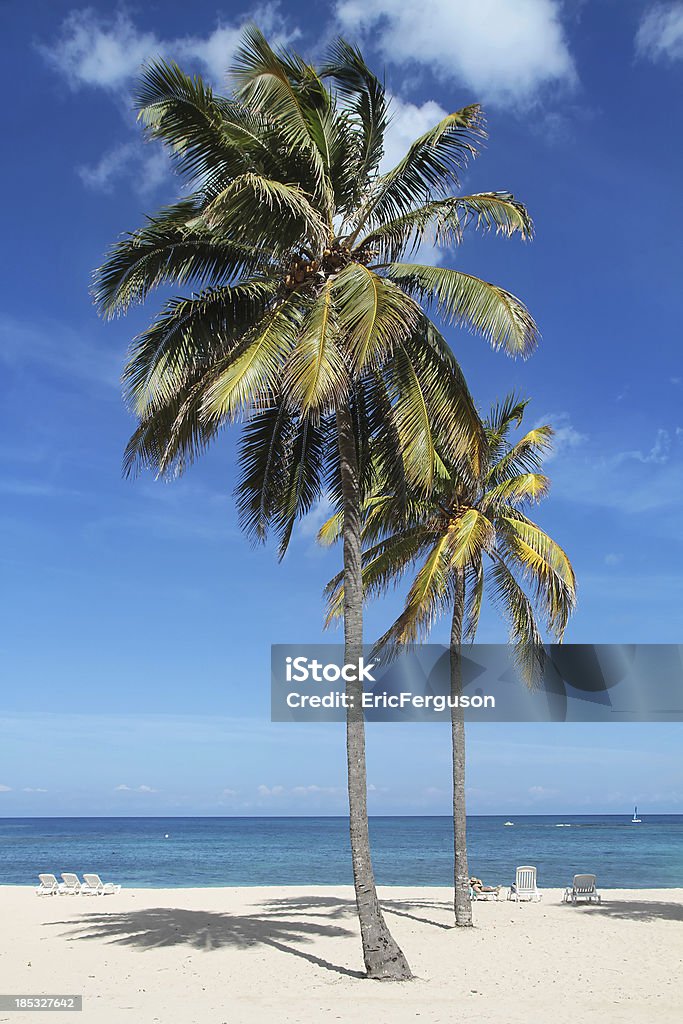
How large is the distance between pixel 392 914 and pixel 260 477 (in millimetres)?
9365

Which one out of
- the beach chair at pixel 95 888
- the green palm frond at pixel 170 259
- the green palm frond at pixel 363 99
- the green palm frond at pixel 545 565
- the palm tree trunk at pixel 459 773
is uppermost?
the green palm frond at pixel 363 99

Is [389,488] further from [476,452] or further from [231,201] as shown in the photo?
[231,201]

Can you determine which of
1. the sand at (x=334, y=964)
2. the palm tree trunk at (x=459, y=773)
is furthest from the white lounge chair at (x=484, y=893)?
the palm tree trunk at (x=459, y=773)

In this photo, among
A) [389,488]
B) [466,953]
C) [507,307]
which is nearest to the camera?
[507,307]

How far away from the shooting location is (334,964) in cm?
1192

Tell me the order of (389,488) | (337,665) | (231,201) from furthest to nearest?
(337,665) → (389,488) → (231,201)

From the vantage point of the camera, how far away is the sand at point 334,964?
9547 mm

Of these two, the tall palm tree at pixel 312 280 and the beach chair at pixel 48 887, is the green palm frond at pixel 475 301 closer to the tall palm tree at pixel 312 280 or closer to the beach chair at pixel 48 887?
the tall palm tree at pixel 312 280

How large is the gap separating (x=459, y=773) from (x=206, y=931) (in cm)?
489

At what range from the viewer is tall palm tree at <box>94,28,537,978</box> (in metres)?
10.8

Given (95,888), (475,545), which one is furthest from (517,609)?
(95,888)

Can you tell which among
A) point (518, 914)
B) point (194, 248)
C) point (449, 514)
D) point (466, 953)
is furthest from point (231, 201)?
point (518, 914)

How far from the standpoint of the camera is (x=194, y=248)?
1208 cm

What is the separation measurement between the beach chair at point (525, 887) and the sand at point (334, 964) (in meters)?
1.49
